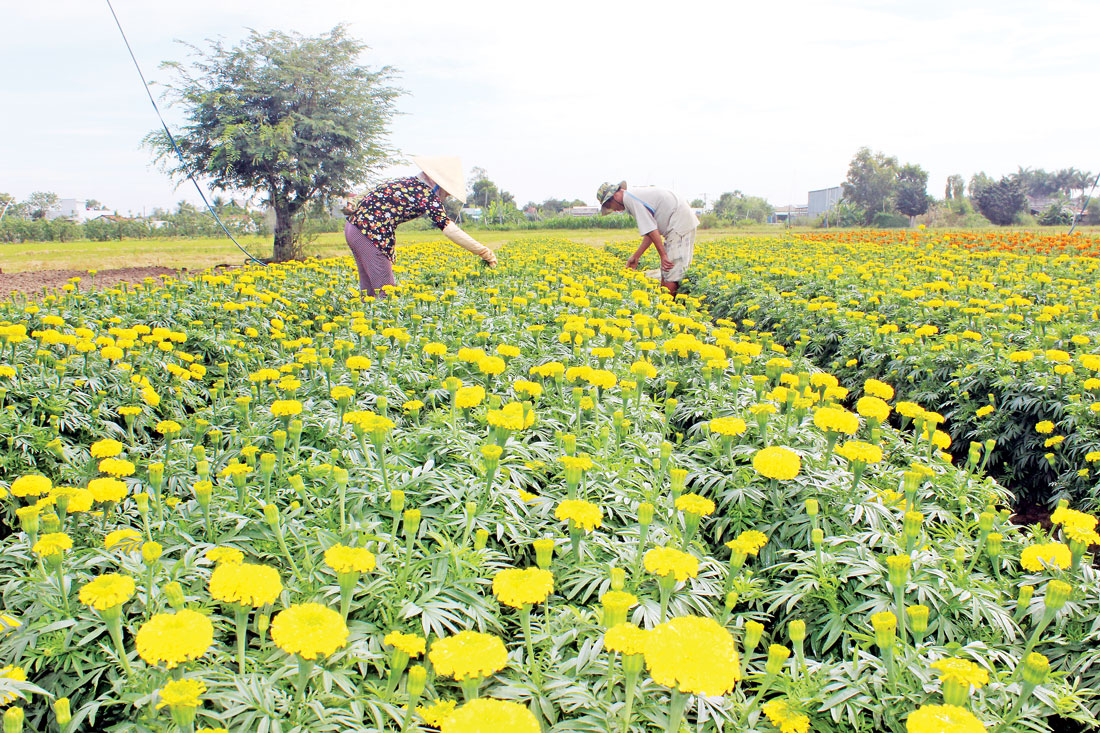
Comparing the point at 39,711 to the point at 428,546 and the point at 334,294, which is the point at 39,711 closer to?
the point at 428,546

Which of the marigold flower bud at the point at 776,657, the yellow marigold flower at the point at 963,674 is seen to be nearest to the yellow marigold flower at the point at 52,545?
the marigold flower bud at the point at 776,657

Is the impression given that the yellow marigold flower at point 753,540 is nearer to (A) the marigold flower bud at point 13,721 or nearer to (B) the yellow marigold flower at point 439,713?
(B) the yellow marigold flower at point 439,713

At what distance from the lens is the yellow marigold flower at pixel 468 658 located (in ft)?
4.16

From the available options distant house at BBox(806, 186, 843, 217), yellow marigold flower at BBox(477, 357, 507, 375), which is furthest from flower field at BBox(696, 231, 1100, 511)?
distant house at BBox(806, 186, 843, 217)

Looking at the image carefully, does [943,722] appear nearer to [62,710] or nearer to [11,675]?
[62,710]

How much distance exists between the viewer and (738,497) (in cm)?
261

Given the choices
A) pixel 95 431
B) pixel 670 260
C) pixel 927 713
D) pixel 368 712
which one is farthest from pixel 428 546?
pixel 670 260

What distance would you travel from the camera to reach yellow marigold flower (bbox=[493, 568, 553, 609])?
4.89 feet

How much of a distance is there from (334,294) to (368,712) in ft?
19.9

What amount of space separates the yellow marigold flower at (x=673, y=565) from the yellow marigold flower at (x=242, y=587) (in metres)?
0.90

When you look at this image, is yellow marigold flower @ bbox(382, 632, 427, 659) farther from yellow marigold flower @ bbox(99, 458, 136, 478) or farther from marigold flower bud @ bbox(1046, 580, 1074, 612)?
marigold flower bud @ bbox(1046, 580, 1074, 612)

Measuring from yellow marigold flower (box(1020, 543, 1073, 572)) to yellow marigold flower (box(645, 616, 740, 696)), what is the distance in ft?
4.21

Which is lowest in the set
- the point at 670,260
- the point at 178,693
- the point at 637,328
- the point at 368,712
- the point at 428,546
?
the point at 368,712

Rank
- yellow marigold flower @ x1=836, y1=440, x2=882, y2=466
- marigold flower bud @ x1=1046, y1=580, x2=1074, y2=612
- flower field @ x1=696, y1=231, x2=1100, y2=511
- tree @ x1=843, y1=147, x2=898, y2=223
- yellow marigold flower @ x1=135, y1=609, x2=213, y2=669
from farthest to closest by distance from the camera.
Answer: tree @ x1=843, y1=147, x2=898, y2=223
flower field @ x1=696, y1=231, x2=1100, y2=511
yellow marigold flower @ x1=836, y1=440, x2=882, y2=466
marigold flower bud @ x1=1046, y1=580, x2=1074, y2=612
yellow marigold flower @ x1=135, y1=609, x2=213, y2=669
